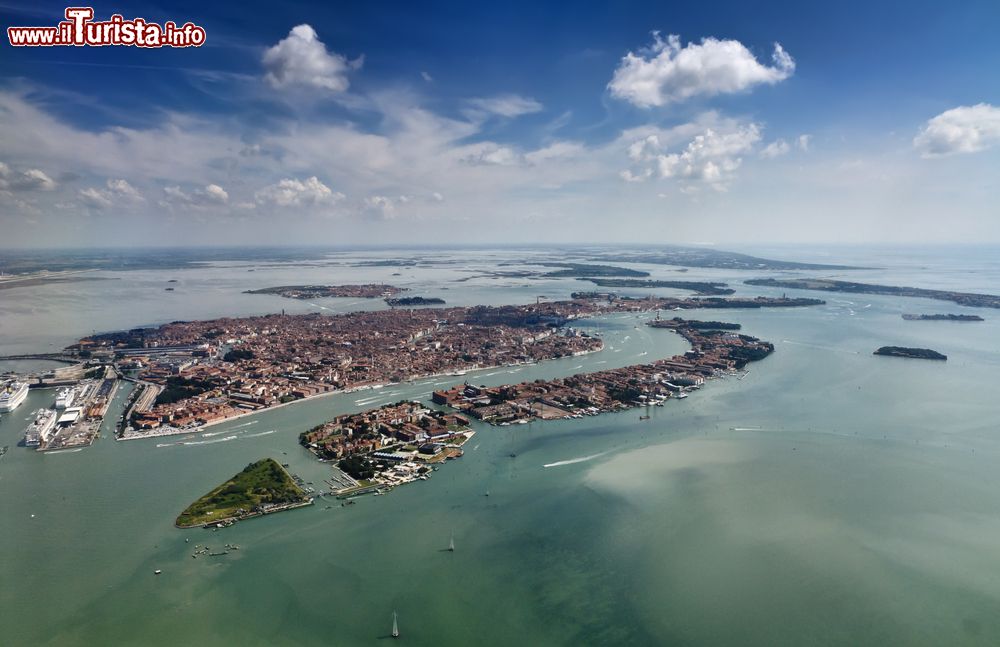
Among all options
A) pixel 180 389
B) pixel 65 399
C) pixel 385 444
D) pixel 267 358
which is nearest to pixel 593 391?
pixel 385 444

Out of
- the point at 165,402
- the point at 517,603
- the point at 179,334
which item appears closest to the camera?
the point at 517,603

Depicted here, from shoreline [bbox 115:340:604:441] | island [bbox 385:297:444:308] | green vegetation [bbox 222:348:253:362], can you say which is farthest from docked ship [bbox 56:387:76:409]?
island [bbox 385:297:444:308]

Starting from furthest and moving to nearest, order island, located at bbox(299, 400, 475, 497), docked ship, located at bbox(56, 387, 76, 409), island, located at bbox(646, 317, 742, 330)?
1. island, located at bbox(646, 317, 742, 330)
2. docked ship, located at bbox(56, 387, 76, 409)
3. island, located at bbox(299, 400, 475, 497)

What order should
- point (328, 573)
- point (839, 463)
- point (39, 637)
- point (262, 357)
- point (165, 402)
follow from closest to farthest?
1. point (39, 637)
2. point (328, 573)
3. point (839, 463)
4. point (165, 402)
5. point (262, 357)

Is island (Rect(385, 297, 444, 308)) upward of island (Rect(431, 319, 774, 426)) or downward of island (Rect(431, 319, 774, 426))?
upward

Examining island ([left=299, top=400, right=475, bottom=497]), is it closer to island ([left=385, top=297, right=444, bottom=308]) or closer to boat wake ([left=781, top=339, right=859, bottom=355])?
boat wake ([left=781, top=339, right=859, bottom=355])

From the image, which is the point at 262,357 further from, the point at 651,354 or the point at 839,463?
the point at 839,463

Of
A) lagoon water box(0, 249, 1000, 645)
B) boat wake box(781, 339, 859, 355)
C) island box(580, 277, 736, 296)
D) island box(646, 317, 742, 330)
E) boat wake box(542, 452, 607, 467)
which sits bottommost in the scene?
lagoon water box(0, 249, 1000, 645)

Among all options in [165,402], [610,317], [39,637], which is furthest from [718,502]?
[610,317]
